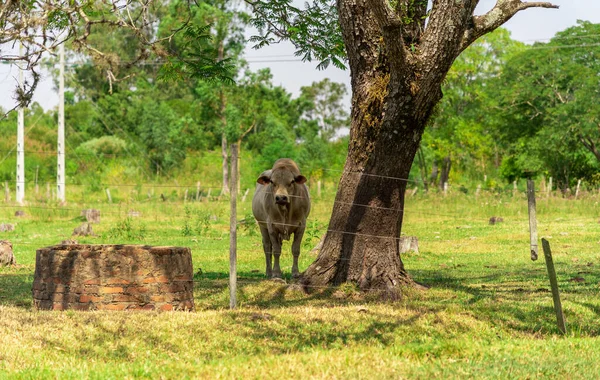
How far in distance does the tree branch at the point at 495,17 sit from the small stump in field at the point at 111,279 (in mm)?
4898

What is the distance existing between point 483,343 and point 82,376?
4.10m

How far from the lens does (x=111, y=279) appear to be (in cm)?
1042

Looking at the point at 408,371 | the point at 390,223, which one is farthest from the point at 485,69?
the point at 408,371

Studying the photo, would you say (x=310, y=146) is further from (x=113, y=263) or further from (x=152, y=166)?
(x=113, y=263)

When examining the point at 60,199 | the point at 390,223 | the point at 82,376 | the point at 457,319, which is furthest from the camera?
the point at 60,199

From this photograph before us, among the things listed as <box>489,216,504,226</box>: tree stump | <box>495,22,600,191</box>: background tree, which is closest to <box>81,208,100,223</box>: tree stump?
<box>489,216,504,226</box>: tree stump

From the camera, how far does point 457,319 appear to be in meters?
9.84

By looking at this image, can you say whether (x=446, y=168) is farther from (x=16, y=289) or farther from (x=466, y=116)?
(x=16, y=289)

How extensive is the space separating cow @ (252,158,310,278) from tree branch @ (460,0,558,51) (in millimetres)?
4057

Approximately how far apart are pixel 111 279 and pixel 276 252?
16.3 ft

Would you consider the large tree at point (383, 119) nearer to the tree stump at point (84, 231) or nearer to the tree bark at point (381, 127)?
the tree bark at point (381, 127)

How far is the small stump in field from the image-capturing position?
1039 cm

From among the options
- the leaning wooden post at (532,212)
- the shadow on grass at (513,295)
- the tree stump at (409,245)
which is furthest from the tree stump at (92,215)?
the leaning wooden post at (532,212)

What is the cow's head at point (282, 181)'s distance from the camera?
14.3m
